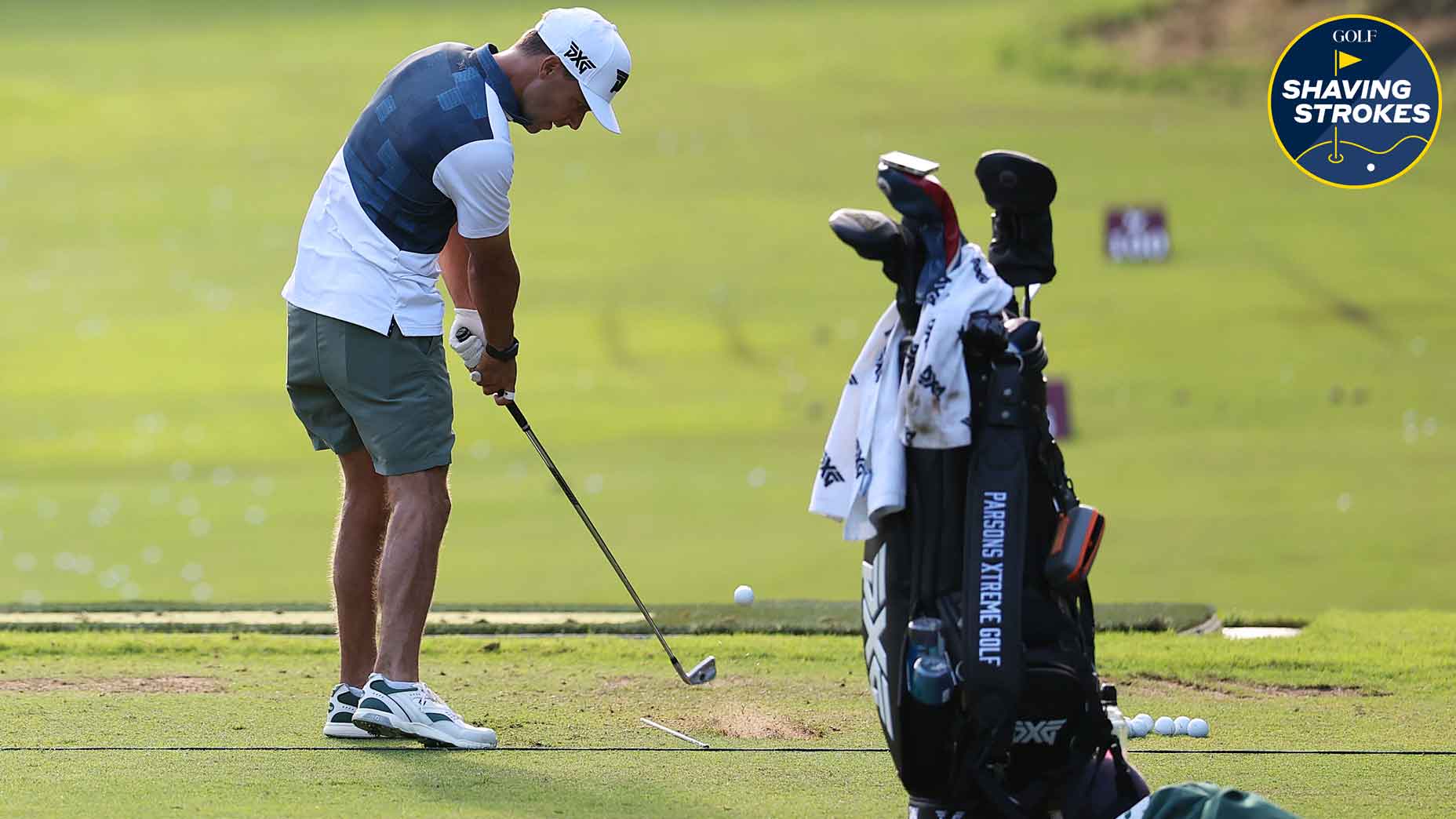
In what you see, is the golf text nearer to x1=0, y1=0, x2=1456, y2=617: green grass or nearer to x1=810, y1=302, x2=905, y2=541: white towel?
x1=810, y1=302, x2=905, y2=541: white towel

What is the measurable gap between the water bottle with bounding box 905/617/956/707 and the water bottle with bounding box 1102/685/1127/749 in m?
0.34

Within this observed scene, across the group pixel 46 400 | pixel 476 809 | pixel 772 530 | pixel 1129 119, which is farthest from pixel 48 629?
pixel 1129 119

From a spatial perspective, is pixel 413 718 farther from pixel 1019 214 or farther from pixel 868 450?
pixel 1019 214

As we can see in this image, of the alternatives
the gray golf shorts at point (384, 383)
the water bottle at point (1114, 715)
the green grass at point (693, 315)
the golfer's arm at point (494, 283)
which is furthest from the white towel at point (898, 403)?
the green grass at point (693, 315)

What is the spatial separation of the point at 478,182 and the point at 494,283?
0.22 metres

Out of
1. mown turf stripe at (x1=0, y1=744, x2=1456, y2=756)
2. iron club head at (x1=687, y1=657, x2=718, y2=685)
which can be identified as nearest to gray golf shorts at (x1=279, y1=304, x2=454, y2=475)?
mown turf stripe at (x1=0, y1=744, x2=1456, y2=756)

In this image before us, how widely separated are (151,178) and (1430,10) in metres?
10.5

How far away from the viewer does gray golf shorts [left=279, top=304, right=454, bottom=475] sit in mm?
3904

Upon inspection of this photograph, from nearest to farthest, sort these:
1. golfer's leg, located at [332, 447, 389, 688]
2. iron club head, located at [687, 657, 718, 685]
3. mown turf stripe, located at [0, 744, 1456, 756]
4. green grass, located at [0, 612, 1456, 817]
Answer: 1. green grass, located at [0, 612, 1456, 817]
2. mown turf stripe, located at [0, 744, 1456, 756]
3. golfer's leg, located at [332, 447, 389, 688]
4. iron club head, located at [687, 657, 718, 685]

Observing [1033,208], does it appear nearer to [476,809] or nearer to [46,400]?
[476,809]

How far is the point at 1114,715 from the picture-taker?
3.19 meters

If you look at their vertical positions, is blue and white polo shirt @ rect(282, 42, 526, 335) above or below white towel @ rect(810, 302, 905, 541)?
above

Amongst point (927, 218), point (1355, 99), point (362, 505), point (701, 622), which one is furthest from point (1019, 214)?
point (1355, 99)

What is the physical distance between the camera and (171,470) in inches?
459
